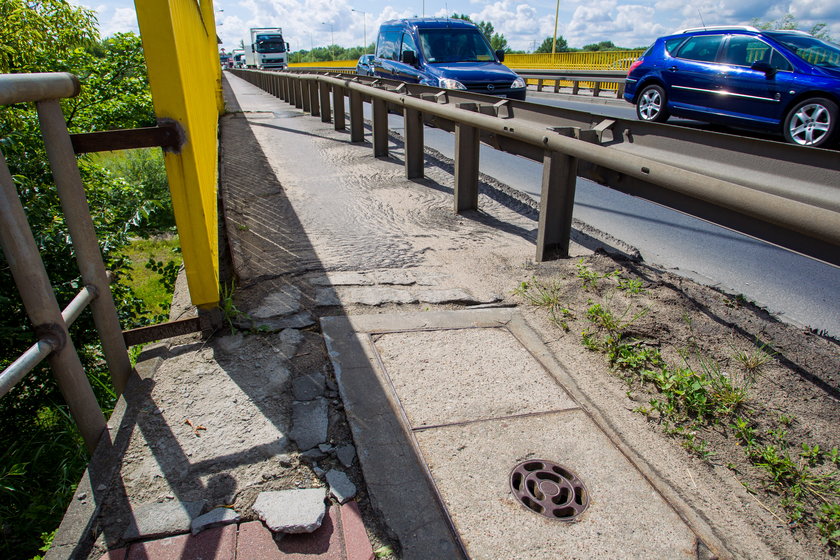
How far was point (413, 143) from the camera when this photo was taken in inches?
264

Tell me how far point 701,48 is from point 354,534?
11.1m

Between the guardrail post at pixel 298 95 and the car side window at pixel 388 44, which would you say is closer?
Result: the car side window at pixel 388 44

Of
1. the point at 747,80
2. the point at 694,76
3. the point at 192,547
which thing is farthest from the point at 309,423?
the point at 694,76

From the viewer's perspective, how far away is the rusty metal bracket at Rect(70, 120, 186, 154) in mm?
2328

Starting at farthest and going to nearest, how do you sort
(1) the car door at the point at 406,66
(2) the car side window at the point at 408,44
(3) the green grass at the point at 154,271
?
(2) the car side window at the point at 408,44 < (1) the car door at the point at 406,66 < (3) the green grass at the point at 154,271

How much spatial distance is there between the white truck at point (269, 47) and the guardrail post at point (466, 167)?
49.9m

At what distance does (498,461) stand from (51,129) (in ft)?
7.11

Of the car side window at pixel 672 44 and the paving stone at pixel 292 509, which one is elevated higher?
the car side window at pixel 672 44

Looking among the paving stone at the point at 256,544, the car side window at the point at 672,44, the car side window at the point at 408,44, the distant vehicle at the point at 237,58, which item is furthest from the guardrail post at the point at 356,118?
the distant vehicle at the point at 237,58

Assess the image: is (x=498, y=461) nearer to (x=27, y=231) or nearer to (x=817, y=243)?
(x=817, y=243)

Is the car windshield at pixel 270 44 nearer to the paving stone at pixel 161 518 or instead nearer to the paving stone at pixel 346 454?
the paving stone at pixel 346 454

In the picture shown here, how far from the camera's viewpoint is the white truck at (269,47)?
5003 cm

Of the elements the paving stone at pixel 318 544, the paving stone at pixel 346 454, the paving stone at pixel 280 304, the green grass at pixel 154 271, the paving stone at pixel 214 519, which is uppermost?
the paving stone at pixel 280 304

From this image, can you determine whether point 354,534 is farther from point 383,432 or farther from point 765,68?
point 765,68
